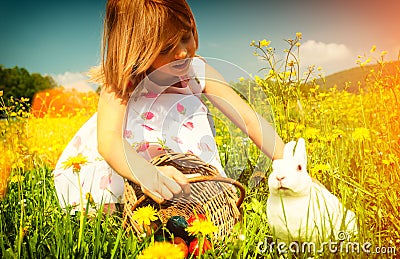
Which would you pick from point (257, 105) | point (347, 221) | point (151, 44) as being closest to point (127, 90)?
point (151, 44)

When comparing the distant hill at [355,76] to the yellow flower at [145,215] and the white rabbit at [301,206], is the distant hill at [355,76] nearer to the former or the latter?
the white rabbit at [301,206]

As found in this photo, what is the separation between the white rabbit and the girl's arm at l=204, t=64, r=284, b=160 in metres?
0.22

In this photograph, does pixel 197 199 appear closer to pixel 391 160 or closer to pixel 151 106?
pixel 151 106

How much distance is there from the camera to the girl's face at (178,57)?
90 cm

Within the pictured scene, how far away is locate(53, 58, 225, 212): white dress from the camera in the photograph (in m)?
1.04

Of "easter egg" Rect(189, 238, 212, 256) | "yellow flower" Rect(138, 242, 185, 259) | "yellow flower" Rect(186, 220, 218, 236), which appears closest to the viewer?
"yellow flower" Rect(138, 242, 185, 259)

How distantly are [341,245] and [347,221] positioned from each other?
0.05 meters

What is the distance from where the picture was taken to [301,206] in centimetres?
70

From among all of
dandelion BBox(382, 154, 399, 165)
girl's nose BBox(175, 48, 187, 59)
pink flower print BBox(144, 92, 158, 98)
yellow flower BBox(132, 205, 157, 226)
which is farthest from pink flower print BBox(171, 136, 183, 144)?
dandelion BBox(382, 154, 399, 165)

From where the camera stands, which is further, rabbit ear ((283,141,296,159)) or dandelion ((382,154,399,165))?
dandelion ((382,154,399,165))

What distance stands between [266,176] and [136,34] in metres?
0.45

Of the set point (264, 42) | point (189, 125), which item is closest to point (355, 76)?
point (264, 42)

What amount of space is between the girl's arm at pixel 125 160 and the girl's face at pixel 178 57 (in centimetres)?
11

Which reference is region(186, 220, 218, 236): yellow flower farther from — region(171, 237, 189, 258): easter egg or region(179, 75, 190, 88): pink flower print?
region(179, 75, 190, 88): pink flower print
